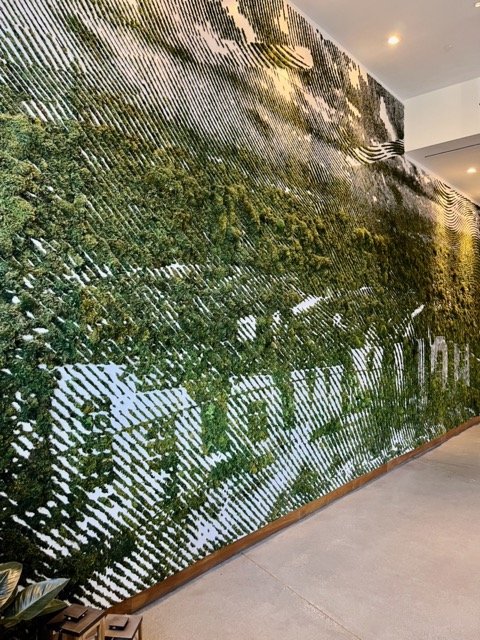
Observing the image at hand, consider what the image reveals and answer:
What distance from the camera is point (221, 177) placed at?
2.66m

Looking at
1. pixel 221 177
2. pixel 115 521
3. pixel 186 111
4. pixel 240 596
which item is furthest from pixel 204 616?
pixel 186 111

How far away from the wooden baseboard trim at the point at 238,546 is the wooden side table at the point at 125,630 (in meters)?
0.45

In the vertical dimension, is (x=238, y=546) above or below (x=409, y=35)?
below

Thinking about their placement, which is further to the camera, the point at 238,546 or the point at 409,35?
the point at 409,35

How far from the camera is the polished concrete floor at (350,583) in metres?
2.06

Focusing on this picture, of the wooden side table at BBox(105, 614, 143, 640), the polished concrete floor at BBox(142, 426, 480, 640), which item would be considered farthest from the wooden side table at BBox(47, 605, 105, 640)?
the polished concrete floor at BBox(142, 426, 480, 640)

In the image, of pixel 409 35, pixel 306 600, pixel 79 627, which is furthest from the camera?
pixel 409 35

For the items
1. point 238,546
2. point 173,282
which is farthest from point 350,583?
point 173,282

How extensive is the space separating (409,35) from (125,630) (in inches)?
173

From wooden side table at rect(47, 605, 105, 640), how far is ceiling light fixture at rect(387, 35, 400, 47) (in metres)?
4.32

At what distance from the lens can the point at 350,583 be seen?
2.43 metres

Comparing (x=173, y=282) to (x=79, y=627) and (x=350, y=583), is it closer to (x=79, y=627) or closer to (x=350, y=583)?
(x=79, y=627)

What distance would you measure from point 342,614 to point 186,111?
2.63 metres

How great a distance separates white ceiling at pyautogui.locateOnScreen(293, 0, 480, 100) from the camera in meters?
3.42
